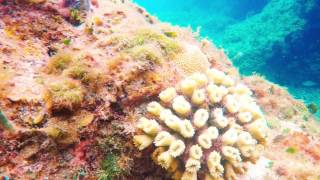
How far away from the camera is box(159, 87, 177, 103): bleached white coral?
369 centimetres

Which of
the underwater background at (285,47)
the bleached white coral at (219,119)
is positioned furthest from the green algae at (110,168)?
the underwater background at (285,47)

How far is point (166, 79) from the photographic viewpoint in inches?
154

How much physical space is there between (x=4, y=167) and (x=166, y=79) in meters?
2.11

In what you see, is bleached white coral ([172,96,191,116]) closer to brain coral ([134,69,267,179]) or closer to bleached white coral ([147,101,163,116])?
brain coral ([134,69,267,179])

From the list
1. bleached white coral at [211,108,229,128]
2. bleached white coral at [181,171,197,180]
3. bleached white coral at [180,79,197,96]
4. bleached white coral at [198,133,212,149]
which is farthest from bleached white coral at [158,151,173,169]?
bleached white coral at [180,79,197,96]

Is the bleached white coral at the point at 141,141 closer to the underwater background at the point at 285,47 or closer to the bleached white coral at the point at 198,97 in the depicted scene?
the bleached white coral at the point at 198,97

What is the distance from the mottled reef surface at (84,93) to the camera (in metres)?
3.14

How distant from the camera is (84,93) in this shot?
3.46 m

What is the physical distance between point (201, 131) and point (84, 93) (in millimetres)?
1473

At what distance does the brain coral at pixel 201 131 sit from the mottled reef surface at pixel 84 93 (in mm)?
213

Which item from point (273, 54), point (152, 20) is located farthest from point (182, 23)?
point (152, 20)

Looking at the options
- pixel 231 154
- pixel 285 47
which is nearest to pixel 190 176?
pixel 231 154

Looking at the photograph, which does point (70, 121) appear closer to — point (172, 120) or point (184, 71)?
point (172, 120)

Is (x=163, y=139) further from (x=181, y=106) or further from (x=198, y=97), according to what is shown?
(x=198, y=97)
